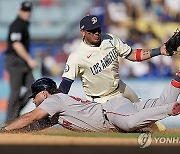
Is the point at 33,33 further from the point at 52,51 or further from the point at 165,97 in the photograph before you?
the point at 165,97

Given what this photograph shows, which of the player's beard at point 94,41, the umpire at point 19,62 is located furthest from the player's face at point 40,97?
the umpire at point 19,62

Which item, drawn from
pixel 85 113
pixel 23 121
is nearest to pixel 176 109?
pixel 85 113

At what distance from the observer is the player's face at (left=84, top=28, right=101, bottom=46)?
7.32m

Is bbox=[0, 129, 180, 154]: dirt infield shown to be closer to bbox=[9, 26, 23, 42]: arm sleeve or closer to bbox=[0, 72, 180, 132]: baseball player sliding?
bbox=[0, 72, 180, 132]: baseball player sliding

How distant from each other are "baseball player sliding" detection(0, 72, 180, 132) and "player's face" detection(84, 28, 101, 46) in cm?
78

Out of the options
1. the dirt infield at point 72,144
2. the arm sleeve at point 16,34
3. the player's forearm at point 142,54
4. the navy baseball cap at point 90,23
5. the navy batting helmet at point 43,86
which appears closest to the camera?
the dirt infield at point 72,144

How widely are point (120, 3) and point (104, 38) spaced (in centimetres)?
985

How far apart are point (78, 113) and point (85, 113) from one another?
9 cm

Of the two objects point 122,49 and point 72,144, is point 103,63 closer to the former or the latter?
point 122,49

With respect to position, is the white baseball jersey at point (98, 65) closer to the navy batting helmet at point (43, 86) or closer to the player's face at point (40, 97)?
the navy batting helmet at point (43, 86)

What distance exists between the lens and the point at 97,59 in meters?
7.36

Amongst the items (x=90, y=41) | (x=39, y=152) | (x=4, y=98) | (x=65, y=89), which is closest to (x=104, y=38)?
(x=90, y=41)

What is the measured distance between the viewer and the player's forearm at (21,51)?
10.2m

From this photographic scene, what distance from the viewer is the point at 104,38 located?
7.56 meters
